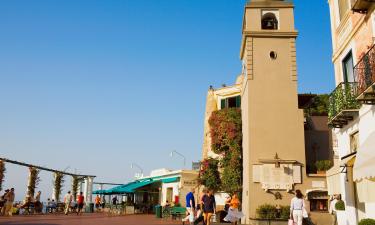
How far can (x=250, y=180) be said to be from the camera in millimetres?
23250

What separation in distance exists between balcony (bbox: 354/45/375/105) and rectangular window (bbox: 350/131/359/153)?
7.55 ft

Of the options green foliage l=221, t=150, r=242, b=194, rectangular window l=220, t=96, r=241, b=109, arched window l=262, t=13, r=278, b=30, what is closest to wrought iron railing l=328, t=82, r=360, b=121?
arched window l=262, t=13, r=278, b=30

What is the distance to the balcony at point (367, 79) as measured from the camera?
12477 mm

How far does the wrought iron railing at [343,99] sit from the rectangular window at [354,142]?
0.99 metres

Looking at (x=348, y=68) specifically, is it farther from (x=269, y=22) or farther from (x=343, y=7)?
(x=269, y=22)

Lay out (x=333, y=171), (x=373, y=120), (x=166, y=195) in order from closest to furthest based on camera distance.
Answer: (x=373, y=120)
(x=333, y=171)
(x=166, y=195)

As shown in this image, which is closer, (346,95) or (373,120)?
(373,120)

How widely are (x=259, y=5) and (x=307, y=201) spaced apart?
12296 mm

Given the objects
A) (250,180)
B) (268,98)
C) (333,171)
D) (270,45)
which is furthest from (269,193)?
(270,45)

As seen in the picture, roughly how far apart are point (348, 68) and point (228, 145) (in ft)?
41.7

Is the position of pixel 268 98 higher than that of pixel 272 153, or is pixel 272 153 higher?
pixel 268 98

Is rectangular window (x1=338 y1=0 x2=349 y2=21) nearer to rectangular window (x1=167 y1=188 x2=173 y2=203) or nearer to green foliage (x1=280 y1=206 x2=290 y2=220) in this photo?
green foliage (x1=280 y1=206 x2=290 y2=220)

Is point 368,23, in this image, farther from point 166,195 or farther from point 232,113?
point 166,195

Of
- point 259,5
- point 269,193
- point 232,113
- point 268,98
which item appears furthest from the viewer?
point 232,113
